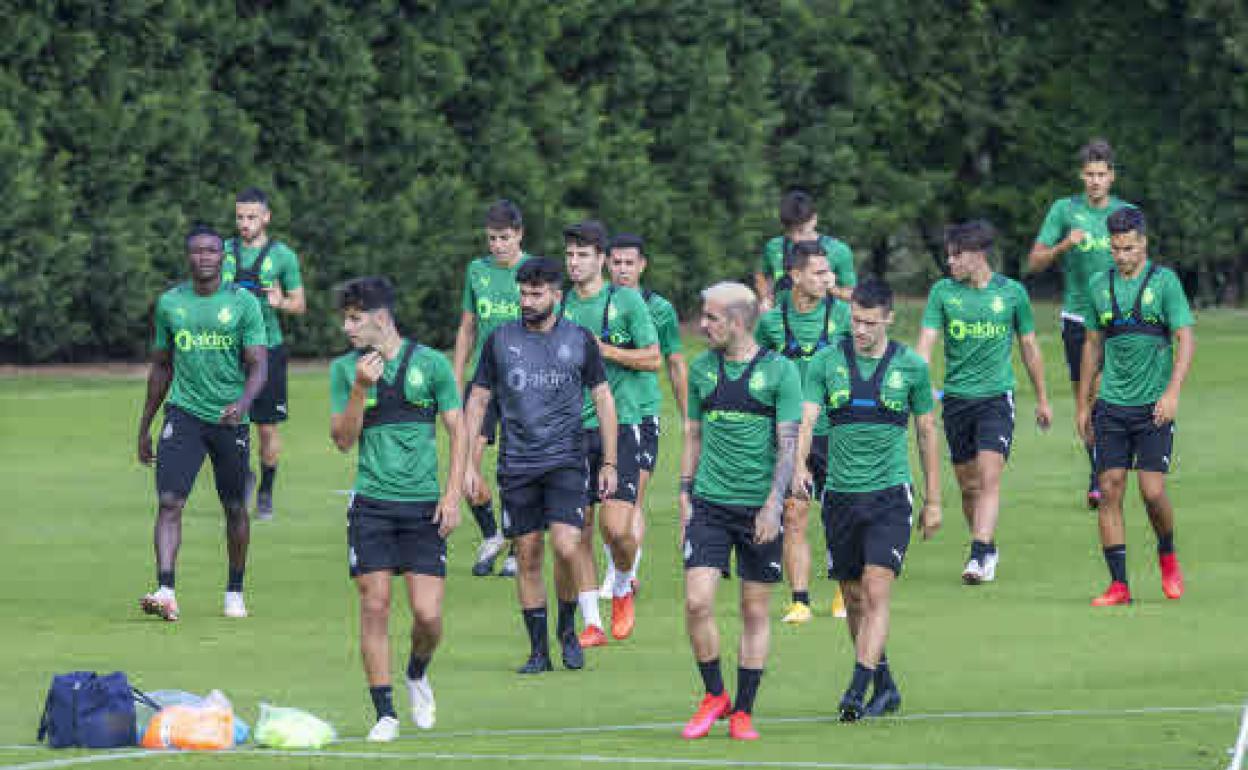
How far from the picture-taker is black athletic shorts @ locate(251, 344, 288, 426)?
1997 cm

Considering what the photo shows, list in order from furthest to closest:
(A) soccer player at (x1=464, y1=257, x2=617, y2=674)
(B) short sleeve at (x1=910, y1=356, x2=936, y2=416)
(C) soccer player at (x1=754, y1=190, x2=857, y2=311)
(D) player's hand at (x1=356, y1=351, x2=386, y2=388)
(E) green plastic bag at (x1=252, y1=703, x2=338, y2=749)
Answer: (C) soccer player at (x1=754, y1=190, x2=857, y2=311) → (A) soccer player at (x1=464, y1=257, x2=617, y2=674) → (B) short sleeve at (x1=910, y1=356, x2=936, y2=416) → (D) player's hand at (x1=356, y1=351, x2=386, y2=388) → (E) green plastic bag at (x1=252, y1=703, x2=338, y2=749)

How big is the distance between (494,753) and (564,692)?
2123 mm

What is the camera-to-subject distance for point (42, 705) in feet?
40.3

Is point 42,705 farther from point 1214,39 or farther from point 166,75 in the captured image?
point 1214,39

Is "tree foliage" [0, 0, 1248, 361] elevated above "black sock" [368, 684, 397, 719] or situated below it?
above

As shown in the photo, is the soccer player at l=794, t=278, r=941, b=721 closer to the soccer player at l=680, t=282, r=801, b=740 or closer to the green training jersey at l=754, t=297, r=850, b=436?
the soccer player at l=680, t=282, r=801, b=740

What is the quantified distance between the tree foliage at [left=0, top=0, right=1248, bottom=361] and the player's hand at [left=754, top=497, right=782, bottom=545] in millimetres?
20883

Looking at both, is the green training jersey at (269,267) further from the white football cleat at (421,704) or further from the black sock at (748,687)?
the black sock at (748,687)

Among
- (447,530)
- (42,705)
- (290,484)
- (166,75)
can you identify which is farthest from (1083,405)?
(166,75)

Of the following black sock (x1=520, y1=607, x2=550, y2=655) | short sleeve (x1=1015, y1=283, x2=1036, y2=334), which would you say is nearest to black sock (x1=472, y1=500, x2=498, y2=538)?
short sleeve (x1=1015, y1=283, x2=1036, y2=334)

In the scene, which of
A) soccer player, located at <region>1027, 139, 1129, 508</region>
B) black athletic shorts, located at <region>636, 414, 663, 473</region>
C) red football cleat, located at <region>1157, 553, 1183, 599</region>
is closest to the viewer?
black athletic shorts, located at <region>636, 414, 663, 473</region>

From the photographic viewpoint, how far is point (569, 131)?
3972cm

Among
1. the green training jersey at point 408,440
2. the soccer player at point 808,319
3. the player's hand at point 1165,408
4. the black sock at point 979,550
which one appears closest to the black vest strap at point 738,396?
the green training jersey at point 408,440

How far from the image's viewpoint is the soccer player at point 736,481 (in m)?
11.4
